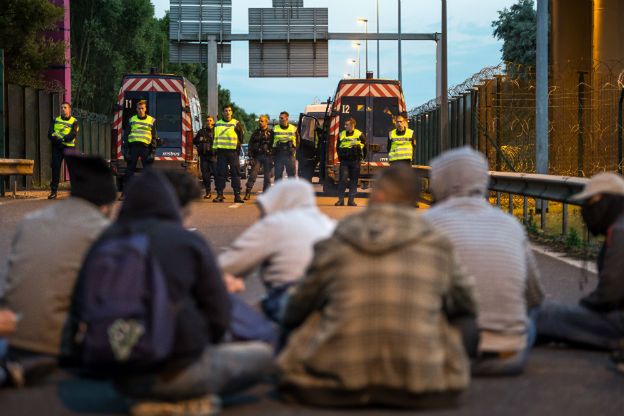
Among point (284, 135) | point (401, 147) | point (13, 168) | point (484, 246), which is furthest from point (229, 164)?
point (484, 246)

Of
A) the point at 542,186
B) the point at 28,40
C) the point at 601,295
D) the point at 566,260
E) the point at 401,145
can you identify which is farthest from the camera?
the point at 28,40

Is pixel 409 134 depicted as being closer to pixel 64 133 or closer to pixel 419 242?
pixel 64 133

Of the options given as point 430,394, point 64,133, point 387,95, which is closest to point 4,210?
point 64,133

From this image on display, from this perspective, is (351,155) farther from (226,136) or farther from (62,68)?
(62,68)

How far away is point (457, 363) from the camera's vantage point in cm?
587

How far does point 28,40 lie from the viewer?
42438mm

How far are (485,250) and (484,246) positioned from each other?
0.07 ft

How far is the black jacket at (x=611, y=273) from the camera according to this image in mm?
7582

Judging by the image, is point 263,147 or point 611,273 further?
point 263,147

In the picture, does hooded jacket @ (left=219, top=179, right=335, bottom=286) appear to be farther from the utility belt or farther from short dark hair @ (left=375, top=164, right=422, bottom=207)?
the utility belt

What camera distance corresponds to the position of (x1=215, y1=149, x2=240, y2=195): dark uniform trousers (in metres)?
27.0

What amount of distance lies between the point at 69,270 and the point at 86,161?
57cm

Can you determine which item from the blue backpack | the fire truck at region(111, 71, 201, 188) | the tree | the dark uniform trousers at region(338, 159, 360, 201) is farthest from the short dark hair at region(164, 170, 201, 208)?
the tree

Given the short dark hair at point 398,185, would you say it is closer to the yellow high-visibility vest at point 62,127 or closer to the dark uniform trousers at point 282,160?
the yellow high-visibility vest at point 62,127
